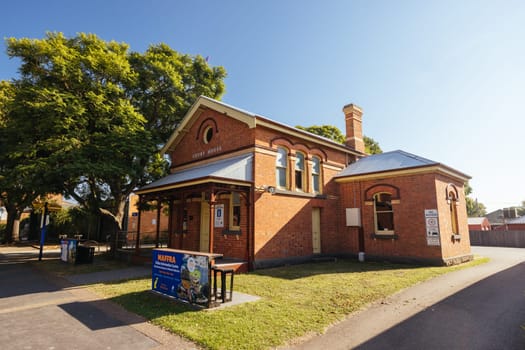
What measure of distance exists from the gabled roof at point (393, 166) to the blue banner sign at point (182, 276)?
426 inches

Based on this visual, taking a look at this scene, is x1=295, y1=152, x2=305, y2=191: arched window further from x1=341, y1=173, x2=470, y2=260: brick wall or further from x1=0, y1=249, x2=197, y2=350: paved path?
x1=0, y1=249, x2=197, y2=350: paved path

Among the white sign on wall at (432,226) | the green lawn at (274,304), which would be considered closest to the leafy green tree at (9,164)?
the green lawn at (274,304)

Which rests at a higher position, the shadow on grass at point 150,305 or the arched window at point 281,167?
the arched window at point 281,167

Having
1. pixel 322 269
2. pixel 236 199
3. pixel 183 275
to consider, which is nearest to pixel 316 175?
pixel 236 199

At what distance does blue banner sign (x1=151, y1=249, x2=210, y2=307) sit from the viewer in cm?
657

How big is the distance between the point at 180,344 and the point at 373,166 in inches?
525

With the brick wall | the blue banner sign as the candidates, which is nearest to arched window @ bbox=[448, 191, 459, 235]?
the brick wall

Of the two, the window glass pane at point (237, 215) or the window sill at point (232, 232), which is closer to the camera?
the window sill at point (232, 232)

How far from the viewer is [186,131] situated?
54.5 feet

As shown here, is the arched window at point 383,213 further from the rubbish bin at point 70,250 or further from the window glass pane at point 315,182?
the rubbish bin at point 70,250

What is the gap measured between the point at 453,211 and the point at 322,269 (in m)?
8.06

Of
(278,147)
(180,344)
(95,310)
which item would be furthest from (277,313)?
(278,147)

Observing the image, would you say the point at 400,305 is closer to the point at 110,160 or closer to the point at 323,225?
the point at 323,225

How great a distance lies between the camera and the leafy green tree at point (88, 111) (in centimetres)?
1276
